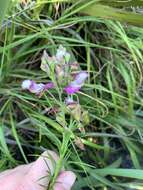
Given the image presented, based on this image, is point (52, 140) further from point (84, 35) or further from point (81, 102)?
point (84, 35)

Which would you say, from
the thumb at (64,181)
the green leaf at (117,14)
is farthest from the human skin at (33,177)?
the green leaf at (117,14)

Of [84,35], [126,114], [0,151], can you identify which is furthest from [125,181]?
[84,35]

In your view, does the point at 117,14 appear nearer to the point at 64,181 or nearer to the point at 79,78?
the point at 79,78

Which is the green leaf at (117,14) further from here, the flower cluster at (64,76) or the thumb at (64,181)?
the thumb at (64,181)

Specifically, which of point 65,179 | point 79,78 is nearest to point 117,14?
point 79,78

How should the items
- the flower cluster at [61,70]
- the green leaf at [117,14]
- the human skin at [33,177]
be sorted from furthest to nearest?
the green leaf at [117,14]
the human skin at [33,177]
the flower cluster at [61,70]

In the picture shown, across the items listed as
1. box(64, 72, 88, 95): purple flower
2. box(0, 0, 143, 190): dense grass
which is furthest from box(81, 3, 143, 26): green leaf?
box(64, 72, 88, 95): purple flower
